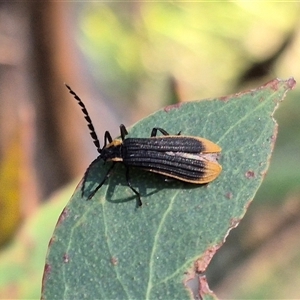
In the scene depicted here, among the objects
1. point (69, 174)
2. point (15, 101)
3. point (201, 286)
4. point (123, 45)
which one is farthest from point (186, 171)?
point (123, 45)

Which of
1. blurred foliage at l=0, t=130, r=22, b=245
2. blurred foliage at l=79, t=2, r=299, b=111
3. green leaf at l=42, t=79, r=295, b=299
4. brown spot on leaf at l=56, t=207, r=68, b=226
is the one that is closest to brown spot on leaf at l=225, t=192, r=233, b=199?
green leaf at l=42, t=79, r=295, b=299

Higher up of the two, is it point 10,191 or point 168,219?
point 10,191

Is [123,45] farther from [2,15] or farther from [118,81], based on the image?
[2,15]

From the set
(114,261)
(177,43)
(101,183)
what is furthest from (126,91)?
(114,261)

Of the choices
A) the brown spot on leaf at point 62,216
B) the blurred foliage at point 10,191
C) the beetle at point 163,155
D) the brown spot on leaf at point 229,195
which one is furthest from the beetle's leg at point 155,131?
the blurred foliage at point 10,191

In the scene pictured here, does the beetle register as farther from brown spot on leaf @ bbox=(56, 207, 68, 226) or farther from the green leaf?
brown spot on leaf @ bbox=(56, 207, 68, 226)

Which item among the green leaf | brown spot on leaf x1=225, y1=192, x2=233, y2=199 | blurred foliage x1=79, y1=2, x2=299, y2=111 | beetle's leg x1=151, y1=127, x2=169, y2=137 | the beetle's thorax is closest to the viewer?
the green leaf

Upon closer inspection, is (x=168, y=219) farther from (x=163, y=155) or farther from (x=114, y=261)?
(x=163, y=155)
